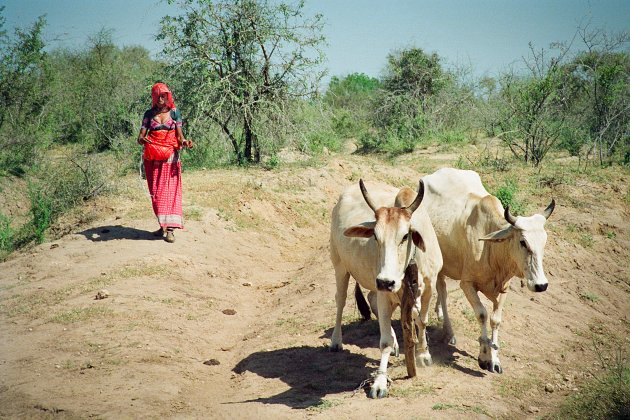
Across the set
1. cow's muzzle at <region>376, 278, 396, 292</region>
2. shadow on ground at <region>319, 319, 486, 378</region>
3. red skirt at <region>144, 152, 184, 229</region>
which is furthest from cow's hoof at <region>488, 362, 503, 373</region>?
red skirt at <region>144, 152, 184, 229</region>

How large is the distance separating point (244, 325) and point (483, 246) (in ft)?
10.2

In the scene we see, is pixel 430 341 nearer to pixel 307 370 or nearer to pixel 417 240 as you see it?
pixel 307 370

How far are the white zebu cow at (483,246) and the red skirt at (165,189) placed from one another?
13.0 ft

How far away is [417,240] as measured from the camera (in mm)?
5516

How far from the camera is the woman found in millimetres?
9312

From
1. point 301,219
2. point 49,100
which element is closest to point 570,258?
point 301,219

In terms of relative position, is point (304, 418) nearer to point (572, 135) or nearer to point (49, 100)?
point (572, 135)

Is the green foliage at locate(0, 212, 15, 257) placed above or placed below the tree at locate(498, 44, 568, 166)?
below

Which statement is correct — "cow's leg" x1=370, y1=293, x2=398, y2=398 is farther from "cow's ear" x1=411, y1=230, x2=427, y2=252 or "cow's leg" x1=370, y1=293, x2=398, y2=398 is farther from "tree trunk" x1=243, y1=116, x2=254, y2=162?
"tree trunk" x1=243, y1=116, x2=254, y2=162

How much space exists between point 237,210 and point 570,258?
5648 millimetres

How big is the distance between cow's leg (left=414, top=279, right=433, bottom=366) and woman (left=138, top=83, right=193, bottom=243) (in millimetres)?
4620

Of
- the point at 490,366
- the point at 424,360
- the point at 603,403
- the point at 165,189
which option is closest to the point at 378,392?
the point at 424,360

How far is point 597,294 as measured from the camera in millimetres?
8961

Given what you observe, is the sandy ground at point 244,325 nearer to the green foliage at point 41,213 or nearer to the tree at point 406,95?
the green foliage at point 41,213
